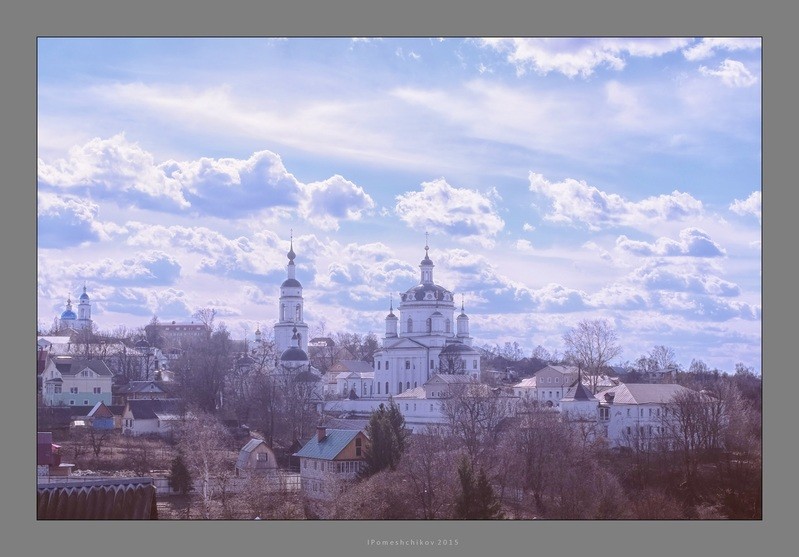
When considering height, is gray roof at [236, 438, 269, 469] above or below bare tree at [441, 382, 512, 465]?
below

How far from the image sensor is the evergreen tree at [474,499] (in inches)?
559

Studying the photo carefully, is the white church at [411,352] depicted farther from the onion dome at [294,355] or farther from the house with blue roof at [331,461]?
the house with blue roof at [331,461]

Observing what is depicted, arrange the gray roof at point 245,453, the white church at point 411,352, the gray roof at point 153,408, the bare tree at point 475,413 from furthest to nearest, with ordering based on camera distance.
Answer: the white church at point 411,352 < the gray roof at point 153,408 < the bare tree at point 475,413 < the gray roof at point 245,453

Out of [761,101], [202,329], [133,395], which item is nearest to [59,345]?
[202,329]

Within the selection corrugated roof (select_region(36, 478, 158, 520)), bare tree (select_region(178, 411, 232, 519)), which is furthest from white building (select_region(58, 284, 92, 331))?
corrugated roof (select_region(36, 478, 158, 520))

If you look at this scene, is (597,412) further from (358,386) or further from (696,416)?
(358,386)

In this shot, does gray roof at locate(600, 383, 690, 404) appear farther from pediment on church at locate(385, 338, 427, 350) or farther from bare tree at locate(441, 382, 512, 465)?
pediment on church at locate(385, 338, 427, 350)

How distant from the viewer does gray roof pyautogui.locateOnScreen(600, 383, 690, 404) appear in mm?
25016

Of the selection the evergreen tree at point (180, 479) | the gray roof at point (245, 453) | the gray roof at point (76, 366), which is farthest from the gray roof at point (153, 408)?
the evergreen tree at point (180, 479)

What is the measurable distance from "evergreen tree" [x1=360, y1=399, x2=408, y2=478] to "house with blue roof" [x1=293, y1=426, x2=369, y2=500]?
A: 0.26m

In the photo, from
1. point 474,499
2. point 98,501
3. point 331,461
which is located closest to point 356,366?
point 331,461

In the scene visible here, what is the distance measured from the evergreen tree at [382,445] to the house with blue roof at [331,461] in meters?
0.26

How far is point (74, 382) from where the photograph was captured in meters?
27.3

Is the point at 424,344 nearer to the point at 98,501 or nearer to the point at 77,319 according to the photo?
the point at 77,319
